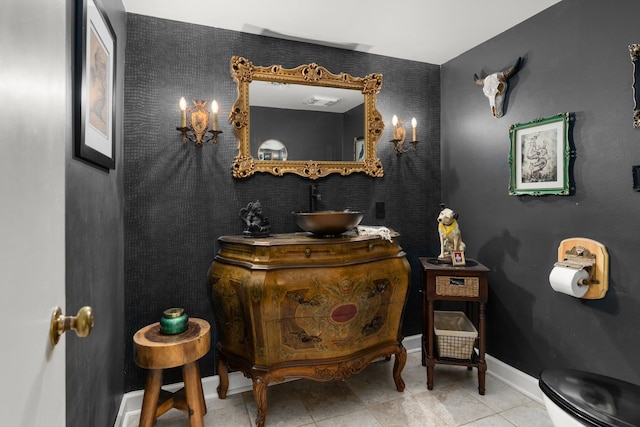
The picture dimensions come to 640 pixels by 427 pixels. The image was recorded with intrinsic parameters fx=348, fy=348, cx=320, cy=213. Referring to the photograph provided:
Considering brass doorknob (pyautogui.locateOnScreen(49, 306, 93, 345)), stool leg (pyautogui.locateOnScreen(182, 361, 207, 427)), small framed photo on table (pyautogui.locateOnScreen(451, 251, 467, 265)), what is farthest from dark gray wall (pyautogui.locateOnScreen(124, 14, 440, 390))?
brass doorknob (pyautogui.locateOnScreen(49, 306, 93, 345))

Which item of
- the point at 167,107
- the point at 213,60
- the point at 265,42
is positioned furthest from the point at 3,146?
the point at 265,42

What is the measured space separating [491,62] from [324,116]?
1.28 metres

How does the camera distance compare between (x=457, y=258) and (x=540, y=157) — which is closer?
(x=540, y=157)

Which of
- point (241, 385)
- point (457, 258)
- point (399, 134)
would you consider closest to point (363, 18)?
point (399, 134)

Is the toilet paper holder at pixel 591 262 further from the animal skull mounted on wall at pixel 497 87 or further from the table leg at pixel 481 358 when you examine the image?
the animal skull mounted on wall at pixel 497 87

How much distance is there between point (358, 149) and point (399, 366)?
1.60 meters

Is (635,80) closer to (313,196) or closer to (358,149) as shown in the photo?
(358,149)

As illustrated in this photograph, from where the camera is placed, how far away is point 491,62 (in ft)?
8.37

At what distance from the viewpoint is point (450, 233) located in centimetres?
249

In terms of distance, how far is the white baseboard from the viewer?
84.4 inches

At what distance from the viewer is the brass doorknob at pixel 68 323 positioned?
0.69 meters

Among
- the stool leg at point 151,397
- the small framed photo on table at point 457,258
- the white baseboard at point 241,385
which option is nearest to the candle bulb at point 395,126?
the small framed photo on table at point 457,258

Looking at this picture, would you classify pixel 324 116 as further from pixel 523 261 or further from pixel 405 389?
pixel 405 389

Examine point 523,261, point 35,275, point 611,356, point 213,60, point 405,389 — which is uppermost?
point 213,60
